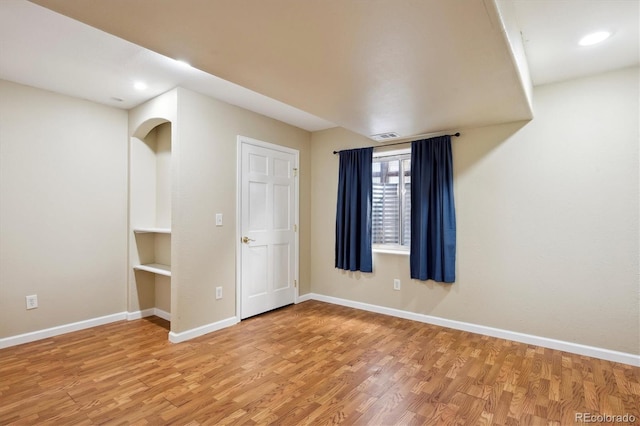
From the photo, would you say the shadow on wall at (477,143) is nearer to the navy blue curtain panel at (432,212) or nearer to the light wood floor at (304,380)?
the navy blue curtain panel at (432,212)

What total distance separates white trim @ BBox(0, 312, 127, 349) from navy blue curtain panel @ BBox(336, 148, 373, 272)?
9.35ft

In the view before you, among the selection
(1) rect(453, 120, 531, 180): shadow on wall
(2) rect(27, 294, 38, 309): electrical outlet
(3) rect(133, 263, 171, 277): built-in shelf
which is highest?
(1) rect(453, 120, 531, 180): shadow on wall

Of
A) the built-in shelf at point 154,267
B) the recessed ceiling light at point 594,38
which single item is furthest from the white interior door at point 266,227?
the recessed ceiling light at point 594,38

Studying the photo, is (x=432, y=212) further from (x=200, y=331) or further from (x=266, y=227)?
(x=200, y=331)

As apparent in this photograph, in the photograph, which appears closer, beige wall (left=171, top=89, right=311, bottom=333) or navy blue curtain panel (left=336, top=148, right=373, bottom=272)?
beige wall (left=171, top=89, right=311, bottom=333)

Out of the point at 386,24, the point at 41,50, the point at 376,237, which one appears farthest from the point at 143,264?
the point at 386,24

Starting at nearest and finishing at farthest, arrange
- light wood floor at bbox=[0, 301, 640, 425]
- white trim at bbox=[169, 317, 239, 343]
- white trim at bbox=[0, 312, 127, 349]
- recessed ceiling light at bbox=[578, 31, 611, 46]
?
light wood floor at bbox=[0, 301, 640, 425], recessed ceiling light at bbox=[578, 31, 611, 46], white trim at bbox=[0, 312, 127, 349], white trim at bbox=[169, 317, 239, 343]

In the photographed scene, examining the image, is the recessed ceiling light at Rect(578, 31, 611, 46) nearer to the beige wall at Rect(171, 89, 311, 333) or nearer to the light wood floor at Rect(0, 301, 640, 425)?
the light wood floor at Rect(0, 301, 640, 425)

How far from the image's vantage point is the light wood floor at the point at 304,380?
205 cm

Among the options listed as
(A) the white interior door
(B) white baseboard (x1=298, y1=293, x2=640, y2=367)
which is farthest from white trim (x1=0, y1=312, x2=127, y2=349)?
(B) white baseboard (x1=298, y1=293, x2=640, y2=367)

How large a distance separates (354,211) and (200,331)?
7.62 ft

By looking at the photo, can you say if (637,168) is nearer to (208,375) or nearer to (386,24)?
(386,24)

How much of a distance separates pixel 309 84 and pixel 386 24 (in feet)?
2.85

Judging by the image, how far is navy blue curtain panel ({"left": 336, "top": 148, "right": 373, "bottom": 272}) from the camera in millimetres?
4199
